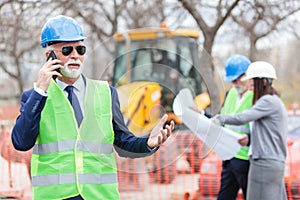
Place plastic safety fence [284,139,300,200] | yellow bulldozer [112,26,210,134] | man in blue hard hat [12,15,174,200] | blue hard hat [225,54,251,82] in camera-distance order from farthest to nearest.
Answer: plastic safety fence [284,139,300,200], blue hard hat [225,54,251,82], yellow bulldozer [112,26,210,134], man in blue hard hat [12,15,174,200]

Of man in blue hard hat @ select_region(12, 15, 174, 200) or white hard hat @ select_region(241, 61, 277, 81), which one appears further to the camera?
white hard hat @ select_region(241, 61, 277, 81)

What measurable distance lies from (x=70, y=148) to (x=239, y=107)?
2970 millimetres

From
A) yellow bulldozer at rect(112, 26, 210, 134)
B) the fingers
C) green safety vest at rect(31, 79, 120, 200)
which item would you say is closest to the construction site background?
yellow bulldozer at rect(112, 26, 210, 134)

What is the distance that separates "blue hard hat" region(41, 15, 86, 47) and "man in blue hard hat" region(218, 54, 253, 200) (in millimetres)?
2621

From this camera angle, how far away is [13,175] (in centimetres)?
973

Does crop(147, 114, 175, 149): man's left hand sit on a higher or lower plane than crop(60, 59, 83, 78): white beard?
lower

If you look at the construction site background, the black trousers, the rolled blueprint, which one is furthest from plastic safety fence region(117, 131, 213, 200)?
the rolled blueprint

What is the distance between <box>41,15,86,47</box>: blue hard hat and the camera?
9.53 feet

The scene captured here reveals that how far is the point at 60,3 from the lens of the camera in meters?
9.83

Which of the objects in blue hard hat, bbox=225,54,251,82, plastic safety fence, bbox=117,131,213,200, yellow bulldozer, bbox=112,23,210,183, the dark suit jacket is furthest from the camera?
plastic safety fence, bbox=117,131,213,200

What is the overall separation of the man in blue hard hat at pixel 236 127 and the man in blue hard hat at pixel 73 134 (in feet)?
8.27

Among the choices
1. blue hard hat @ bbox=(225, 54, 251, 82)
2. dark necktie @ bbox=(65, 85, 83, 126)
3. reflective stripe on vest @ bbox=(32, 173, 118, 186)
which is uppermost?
blue hard hat @ bbox=(225, 54, 251, 82)

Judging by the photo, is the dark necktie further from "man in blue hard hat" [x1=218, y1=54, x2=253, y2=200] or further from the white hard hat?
"man in blue hard hat" [x1=218, y1=54, x2=253, y2=200]

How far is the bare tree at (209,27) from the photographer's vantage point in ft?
12.6
